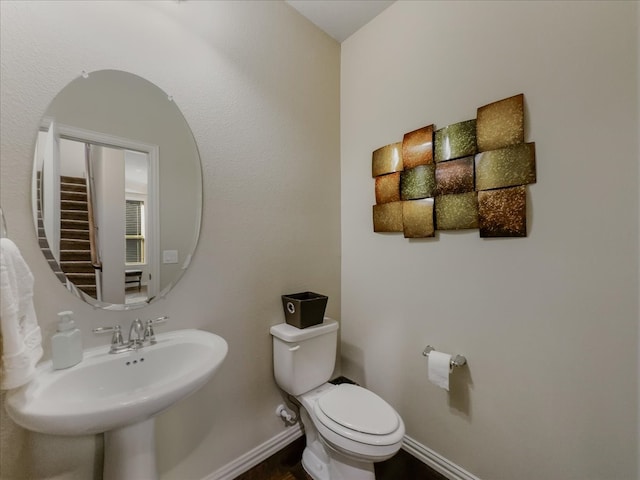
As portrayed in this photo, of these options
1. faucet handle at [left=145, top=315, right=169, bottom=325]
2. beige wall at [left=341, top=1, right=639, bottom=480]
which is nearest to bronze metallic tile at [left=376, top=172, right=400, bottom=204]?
beige wall at [left=341, top=1, right=639, bottom=480]

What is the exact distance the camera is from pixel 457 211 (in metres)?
1.33

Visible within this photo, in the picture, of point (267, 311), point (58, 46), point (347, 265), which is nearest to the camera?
point (58, 46)

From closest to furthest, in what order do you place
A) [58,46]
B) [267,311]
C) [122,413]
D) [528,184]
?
[122,413] → [58,46] → [528,184] → [267,311]

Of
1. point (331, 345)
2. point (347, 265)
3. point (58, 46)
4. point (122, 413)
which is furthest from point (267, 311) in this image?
point (58, 46)

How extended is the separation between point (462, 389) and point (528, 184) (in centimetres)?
101

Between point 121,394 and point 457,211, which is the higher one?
point 457,211

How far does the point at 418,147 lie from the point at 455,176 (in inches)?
11.0

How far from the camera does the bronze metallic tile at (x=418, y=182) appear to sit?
1.44 metres

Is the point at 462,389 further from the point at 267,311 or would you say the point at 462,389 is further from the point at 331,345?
the point at 267,311

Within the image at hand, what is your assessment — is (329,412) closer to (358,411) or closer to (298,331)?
(358,411)

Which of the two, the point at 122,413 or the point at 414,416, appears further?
the point at 414,416

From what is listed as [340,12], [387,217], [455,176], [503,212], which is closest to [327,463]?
[387,217]

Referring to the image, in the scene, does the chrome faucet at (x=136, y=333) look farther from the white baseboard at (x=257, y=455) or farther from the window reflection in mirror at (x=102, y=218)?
the white baseboard at (x=257, y=455)

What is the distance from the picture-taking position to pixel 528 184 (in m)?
1.13
